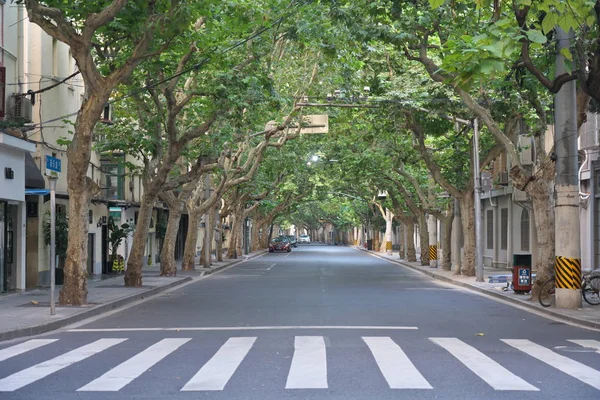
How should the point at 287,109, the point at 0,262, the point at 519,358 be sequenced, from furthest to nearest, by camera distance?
the point at 287,109 → the point at 0,262 → the point at 519,358

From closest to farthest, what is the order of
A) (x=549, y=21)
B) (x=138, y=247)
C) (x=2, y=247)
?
(x=549, y=21), (x=2, y=247), (x=138, y=247)

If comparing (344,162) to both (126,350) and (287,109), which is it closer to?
(287,109)

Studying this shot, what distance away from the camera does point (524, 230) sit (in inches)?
1478

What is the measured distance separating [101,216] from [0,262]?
1329 cm

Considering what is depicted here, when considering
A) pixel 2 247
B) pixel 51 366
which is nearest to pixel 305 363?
pixel 51 366

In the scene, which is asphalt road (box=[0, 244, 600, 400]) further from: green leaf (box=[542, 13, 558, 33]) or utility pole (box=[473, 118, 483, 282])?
utility pole (box=[473, 118, 483, 282])

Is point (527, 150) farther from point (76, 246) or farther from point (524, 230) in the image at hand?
point (76, 246)

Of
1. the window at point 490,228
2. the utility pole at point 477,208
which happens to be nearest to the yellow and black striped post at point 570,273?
the utility pole at point 477,208

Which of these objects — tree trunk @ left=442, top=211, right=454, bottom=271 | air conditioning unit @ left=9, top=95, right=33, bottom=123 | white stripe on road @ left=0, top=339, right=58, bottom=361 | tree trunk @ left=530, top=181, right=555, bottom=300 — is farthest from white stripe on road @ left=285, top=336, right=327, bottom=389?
tree trunk @ left=442, top=211, right=454, bottom=271

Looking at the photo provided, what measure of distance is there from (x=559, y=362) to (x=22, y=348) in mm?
8276

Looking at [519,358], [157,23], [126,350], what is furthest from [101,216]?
[519,358]

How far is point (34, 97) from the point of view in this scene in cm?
2378

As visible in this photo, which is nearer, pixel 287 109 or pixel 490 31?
pixel 490 31

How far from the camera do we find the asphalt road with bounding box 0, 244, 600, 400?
8.56 m
